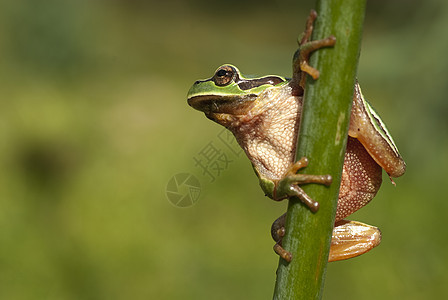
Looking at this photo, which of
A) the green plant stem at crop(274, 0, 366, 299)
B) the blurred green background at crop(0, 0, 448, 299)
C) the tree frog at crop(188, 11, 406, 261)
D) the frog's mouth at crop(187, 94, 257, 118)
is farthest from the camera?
the blurred green background at crop(0, 0, 448, 299)

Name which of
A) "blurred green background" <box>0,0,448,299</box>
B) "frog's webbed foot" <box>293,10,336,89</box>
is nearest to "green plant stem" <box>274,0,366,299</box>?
"frog's webbed foot" <box>293,10,336,89</box>

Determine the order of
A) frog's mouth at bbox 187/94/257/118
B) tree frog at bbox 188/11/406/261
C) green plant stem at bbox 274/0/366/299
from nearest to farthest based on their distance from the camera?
green plant stem at bbox 274/0/366/299 → tree frog at bbox 188/11/406/261 → frog's mouth at bbox 187/94/257/118

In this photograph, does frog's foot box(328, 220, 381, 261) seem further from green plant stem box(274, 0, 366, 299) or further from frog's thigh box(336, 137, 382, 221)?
green plant stem box(274, 0, 366, 299)

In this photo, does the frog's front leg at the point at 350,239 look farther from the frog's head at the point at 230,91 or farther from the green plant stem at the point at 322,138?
the green plant stem at the point at 322,138

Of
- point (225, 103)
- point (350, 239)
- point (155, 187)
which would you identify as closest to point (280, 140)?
point (225, 103)

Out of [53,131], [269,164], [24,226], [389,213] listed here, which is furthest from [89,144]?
[269,164]
